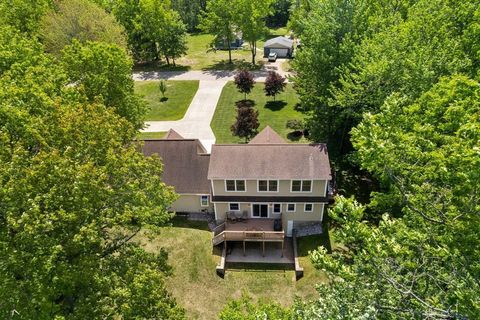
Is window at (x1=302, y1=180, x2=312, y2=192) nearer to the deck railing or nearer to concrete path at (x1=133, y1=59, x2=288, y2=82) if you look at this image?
the deck railing

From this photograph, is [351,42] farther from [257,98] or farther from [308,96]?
[257,98]

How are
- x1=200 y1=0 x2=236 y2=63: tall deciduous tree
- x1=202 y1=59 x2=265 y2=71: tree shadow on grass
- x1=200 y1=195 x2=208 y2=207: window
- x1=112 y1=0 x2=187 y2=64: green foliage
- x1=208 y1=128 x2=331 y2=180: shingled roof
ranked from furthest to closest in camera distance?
x1=202 y1=59 x2=265 y2=71: tree shadow on grass, x1=200 y1=0 x2=236 y2=63: tall deciduous tree, x1=112 y1=0 x2=187 y2=64: green foliage, x1=200 y1=195 x2=208 y2=207: window, x1=208 y1=128 x2=331 y2=180: shingled roof

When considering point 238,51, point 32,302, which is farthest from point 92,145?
point 238,51

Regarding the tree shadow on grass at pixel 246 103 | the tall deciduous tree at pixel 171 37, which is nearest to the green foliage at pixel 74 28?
the tall deciduous tree at pixel 171 37

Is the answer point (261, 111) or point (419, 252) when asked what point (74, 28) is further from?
point (419, 252)

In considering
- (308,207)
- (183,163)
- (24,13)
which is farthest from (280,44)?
(308,207)

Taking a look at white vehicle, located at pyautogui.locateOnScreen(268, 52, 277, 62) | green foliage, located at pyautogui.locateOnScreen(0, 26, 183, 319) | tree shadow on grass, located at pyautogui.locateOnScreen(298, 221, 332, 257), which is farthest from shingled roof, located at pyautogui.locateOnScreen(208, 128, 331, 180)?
white vehicle, located at pyautogui.locateOnScreen(268, 52, 277, 62)
